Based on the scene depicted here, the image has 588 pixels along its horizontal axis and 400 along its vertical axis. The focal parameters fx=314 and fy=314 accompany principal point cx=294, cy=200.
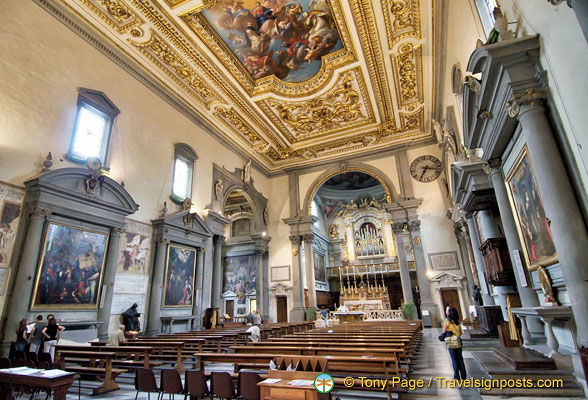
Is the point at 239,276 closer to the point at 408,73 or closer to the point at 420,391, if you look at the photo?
the point at 408,73

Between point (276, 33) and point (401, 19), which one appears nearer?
point (401, 19)

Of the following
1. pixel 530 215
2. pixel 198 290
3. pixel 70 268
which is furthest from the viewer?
pixel 198 290

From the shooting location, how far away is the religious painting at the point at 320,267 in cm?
2081

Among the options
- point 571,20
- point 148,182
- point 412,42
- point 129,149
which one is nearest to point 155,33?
point 129,149

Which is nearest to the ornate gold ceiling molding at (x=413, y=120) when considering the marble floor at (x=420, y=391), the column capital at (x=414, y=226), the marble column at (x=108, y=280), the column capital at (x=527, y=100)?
the column capital at (x=414, y=226)

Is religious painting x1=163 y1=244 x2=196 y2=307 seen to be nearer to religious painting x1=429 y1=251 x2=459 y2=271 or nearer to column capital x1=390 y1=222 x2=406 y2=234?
column capital x1=390 y1=222 x2=406 y2=234

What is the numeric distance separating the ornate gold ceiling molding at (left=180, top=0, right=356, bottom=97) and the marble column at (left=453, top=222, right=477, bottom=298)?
8.33 m

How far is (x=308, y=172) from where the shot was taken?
1856 centimetres

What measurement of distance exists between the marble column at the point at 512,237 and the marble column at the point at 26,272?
966cm

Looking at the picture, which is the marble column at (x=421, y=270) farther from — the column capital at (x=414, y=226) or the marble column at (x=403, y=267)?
the marble column at (x=403, y=267)

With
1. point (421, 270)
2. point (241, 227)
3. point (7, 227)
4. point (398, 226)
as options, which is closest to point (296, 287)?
point (398, 226)

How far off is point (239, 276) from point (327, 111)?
11233mm

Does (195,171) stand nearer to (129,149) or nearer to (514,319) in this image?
(129,149)

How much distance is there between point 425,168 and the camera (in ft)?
52.4
